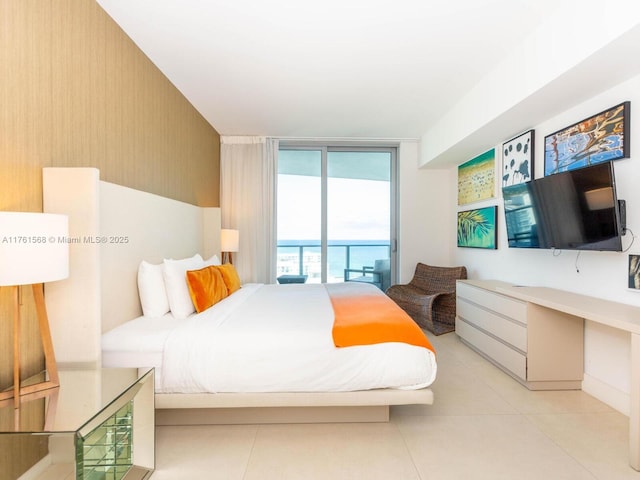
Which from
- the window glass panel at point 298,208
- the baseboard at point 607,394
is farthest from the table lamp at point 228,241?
the baseboard at point 607,394

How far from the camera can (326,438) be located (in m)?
2.00

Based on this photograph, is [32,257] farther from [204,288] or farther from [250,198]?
[250,198]

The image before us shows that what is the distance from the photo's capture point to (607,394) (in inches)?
94.9

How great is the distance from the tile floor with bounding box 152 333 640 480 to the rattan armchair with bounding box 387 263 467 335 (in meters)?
1.67

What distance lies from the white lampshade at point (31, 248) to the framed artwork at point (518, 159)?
11.8 feet

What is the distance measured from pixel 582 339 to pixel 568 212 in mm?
1015

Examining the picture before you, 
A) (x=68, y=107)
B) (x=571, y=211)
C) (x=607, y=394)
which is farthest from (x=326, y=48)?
(x=607, y=394)

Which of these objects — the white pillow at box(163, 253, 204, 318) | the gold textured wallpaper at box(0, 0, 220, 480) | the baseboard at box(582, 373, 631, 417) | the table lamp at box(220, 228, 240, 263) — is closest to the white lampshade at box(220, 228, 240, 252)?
the table lamp at box(220, 228, 240, 263)

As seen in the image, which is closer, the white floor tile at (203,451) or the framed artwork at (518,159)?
the white floor tile at (203,451)

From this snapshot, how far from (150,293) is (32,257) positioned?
1.18 m

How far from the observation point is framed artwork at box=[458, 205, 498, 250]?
3951mm

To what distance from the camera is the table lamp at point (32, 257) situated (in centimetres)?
129

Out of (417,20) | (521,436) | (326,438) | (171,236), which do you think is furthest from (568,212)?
(171,236)

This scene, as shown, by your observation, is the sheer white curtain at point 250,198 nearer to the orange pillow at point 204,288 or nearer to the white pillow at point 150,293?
the orange pillow at point 204,288
